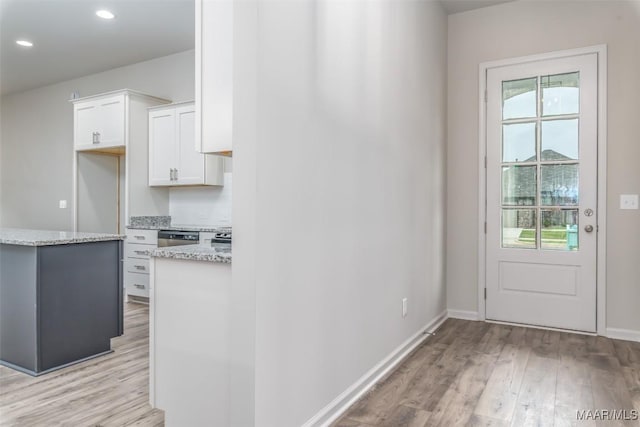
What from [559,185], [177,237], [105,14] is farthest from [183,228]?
[559,185]

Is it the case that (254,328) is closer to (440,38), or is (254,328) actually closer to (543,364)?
(543,364)

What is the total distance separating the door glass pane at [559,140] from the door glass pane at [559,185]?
0.31 feet

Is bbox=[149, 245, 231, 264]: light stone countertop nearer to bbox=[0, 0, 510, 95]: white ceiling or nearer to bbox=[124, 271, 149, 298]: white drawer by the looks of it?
bbox=[0, 0, 510, 95]: white ceiling

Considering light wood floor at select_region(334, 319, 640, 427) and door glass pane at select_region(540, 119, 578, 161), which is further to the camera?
door glass pane at select_region(540, 119, 578, 161)

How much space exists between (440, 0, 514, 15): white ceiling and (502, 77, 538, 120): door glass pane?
28.8 inches

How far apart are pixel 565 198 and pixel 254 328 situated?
124 inches

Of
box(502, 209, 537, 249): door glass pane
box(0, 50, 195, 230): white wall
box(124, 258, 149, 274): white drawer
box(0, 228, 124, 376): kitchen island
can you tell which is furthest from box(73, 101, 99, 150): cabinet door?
box(502, 209, 537, 249): door glass pane

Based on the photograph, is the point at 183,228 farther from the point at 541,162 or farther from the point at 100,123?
the point at 541,162

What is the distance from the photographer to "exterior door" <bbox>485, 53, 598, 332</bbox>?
3.56 m

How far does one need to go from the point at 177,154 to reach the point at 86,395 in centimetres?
291

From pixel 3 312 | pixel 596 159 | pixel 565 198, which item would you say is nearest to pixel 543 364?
pixel 565 198

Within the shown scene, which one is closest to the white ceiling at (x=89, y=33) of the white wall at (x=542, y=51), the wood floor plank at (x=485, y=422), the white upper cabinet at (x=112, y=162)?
the white wall at (x=542, y=51)

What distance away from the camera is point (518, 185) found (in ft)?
12.6

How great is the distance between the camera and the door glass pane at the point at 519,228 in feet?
12.4
